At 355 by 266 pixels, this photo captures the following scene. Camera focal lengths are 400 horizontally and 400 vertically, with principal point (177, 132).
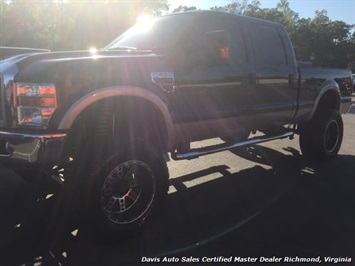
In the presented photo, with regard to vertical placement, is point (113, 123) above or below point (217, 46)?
below

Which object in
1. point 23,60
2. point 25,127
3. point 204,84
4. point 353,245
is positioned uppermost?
point 23,60

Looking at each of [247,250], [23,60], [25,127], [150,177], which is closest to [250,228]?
[247,250]

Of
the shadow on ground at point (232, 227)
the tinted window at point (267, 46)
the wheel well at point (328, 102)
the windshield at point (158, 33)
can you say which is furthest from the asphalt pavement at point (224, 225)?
the windshield at point (158, 33)

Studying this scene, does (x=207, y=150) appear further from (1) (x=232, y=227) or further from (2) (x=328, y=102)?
(2) (x=328, y=102)

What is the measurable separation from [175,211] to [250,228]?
2.81 feet

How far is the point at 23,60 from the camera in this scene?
370 cm

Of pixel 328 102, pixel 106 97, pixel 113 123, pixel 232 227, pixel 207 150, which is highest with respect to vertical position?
pixel 106 97

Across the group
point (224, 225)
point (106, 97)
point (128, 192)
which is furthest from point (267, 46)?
point (128, 192)

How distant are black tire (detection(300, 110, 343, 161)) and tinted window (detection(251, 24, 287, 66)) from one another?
1.35 metres

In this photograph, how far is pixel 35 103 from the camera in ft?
11.1

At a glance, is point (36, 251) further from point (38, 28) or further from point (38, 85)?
point (38, 28)

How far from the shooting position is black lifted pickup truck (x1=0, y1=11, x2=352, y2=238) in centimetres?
340

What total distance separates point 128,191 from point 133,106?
825 millimetres

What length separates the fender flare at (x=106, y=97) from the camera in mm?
3352
